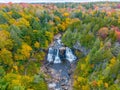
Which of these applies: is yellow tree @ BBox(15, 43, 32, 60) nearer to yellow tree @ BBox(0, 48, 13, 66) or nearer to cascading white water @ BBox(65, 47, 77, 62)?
yellow tree @ BBox(0, 48, 13, 66)

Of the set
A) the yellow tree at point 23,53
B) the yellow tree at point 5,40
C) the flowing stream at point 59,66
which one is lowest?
the flowing stream at point 59,66

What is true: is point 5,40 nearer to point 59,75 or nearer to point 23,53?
point 23,53

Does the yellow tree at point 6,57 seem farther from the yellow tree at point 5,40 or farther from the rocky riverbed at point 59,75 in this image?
the rocky riverbed at point 59,75

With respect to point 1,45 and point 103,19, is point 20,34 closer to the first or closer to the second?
point 1,45

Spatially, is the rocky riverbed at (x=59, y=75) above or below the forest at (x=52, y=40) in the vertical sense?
below

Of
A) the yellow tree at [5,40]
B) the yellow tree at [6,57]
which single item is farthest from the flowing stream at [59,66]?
the yellow tree at [5,40]

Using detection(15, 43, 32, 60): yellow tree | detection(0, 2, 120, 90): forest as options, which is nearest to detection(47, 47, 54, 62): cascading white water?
detection(0, 2, 120, 90): forest

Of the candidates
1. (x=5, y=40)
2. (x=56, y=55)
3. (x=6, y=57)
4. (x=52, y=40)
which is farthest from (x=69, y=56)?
(x=6, y=57)
